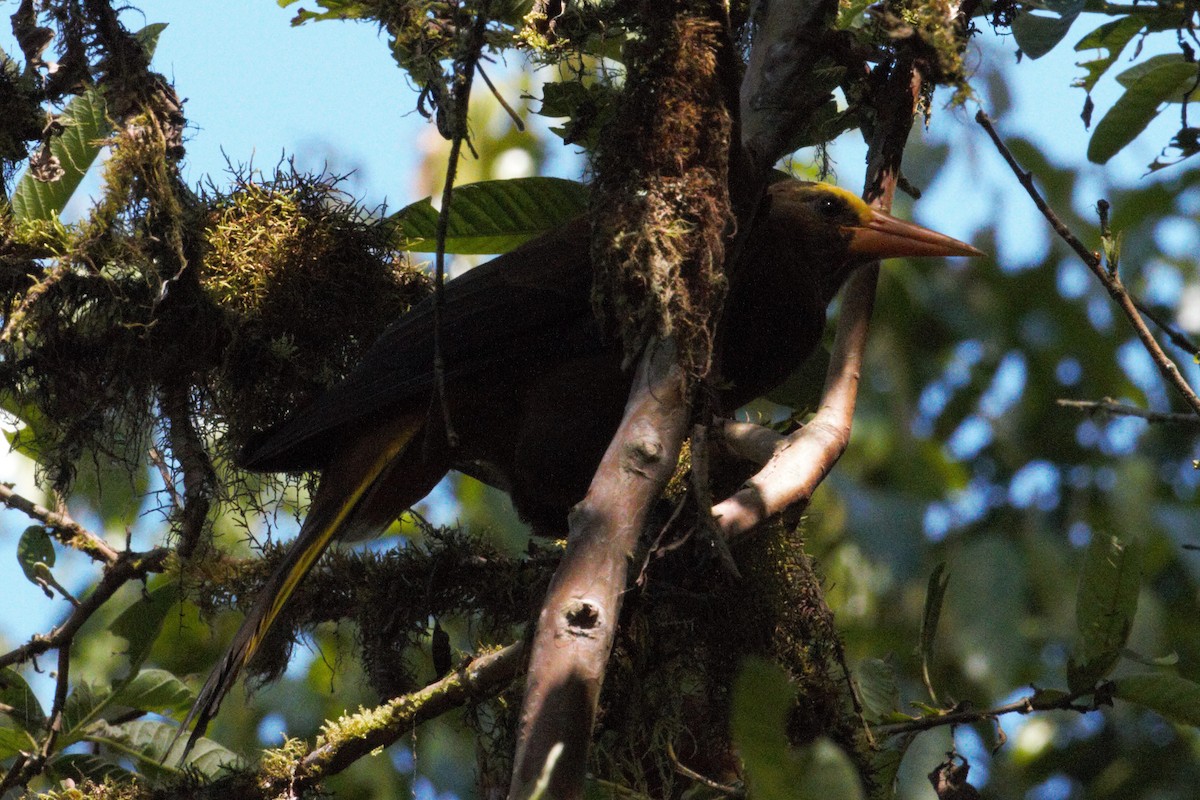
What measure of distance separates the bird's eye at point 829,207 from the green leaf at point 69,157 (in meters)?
1.97

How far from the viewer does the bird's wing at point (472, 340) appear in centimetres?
319

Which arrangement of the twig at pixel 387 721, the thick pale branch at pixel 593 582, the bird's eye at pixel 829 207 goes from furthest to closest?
the bird's eye at pixel 829 207 → the twig at pixel 387 721 → the thick pale branch at pixel 593 582

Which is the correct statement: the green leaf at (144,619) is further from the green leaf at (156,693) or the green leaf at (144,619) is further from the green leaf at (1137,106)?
the green leaf at (1137,106)

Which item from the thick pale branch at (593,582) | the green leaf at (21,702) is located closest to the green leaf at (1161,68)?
the thick pale branch at (593,582)

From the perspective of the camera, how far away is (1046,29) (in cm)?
276

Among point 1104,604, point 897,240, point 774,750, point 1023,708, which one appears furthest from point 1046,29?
point 774,750

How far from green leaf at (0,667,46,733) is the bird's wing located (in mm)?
805

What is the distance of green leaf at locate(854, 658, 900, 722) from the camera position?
9.24ft

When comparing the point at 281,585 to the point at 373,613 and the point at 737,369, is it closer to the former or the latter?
the point at 373,613

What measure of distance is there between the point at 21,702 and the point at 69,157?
1.44 metres

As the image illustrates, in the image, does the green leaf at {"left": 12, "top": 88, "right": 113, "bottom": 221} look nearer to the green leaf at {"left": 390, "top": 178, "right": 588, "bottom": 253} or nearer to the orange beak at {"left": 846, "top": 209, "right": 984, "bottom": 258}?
the green leaf at {"left": 390, "top": 178, "right": 588, "bottom": 253}

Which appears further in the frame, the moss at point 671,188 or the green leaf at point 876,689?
the green leaf at point 876,689

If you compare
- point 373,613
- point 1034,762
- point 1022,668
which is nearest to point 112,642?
point 373,613

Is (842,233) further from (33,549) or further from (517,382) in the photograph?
(33,549)
